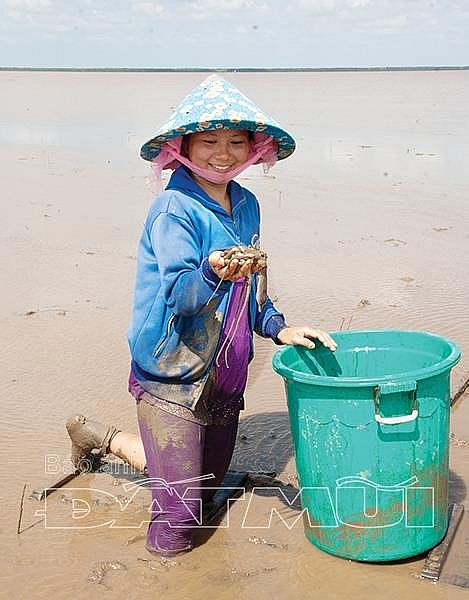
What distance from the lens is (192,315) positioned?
9.87 feet

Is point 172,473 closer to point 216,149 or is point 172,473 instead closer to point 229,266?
point 229,266

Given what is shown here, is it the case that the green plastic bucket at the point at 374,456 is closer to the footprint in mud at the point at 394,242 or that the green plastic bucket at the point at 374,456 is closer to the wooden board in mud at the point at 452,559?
the wooden board in mud at the point at 452,559

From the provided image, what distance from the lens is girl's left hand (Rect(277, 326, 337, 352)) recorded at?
320 centimetres

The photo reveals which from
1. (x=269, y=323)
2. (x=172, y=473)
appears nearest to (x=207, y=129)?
(x=269, y=323)

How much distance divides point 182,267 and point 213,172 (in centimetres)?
42

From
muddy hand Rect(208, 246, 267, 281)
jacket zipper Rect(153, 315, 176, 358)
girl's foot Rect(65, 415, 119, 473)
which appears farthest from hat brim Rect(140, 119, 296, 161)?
girl's foot Rect(65, 415, 119, 473)

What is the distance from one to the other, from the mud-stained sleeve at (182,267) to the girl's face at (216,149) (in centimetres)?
26

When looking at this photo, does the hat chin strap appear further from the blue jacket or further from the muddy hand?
the muddy hand

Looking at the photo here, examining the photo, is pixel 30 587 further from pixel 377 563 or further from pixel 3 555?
pixel 377 563

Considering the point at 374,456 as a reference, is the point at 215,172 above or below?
above

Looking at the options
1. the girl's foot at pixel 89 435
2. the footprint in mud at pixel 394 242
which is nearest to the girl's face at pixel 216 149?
the girl's foot at pixel 89 435

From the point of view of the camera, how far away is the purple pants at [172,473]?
3.24 m

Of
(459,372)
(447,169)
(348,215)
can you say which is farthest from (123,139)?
(459,372)

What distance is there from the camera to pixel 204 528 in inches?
138
